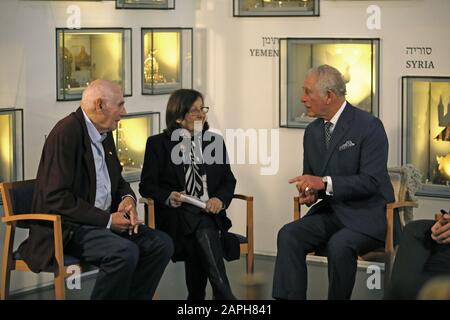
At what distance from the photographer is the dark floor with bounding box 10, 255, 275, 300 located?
6.26m

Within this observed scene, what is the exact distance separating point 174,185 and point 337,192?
1.00 meters

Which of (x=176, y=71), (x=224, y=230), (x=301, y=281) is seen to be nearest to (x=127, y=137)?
(x=176, y=71)

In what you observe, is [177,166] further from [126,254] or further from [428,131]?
[428,131]

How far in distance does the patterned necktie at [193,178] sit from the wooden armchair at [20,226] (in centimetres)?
91

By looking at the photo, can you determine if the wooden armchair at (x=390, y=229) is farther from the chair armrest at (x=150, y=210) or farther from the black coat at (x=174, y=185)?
the chair armrest at (x=150, y=210)

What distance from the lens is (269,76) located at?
720cm

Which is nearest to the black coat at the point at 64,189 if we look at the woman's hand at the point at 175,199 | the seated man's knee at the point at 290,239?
the woman's hand at the point at 175,199

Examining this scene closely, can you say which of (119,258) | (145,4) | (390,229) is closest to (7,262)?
(119,258)

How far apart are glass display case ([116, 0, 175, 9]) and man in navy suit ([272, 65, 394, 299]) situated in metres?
1.64

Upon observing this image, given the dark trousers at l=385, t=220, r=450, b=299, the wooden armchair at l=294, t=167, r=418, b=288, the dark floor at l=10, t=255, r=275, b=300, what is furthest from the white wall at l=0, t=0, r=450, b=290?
the dark trousers at l=385, t=220, r=450, b=299

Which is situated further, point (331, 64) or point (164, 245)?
point (331, 64)

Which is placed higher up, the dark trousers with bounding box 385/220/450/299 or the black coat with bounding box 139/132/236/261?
the black coat with bounding box 139/132/236/261

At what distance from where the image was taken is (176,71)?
23.9ft

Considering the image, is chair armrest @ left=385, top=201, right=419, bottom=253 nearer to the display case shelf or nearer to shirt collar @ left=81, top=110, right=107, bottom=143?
shirt collar @ left=81, top=110, right=107, bottom=143
